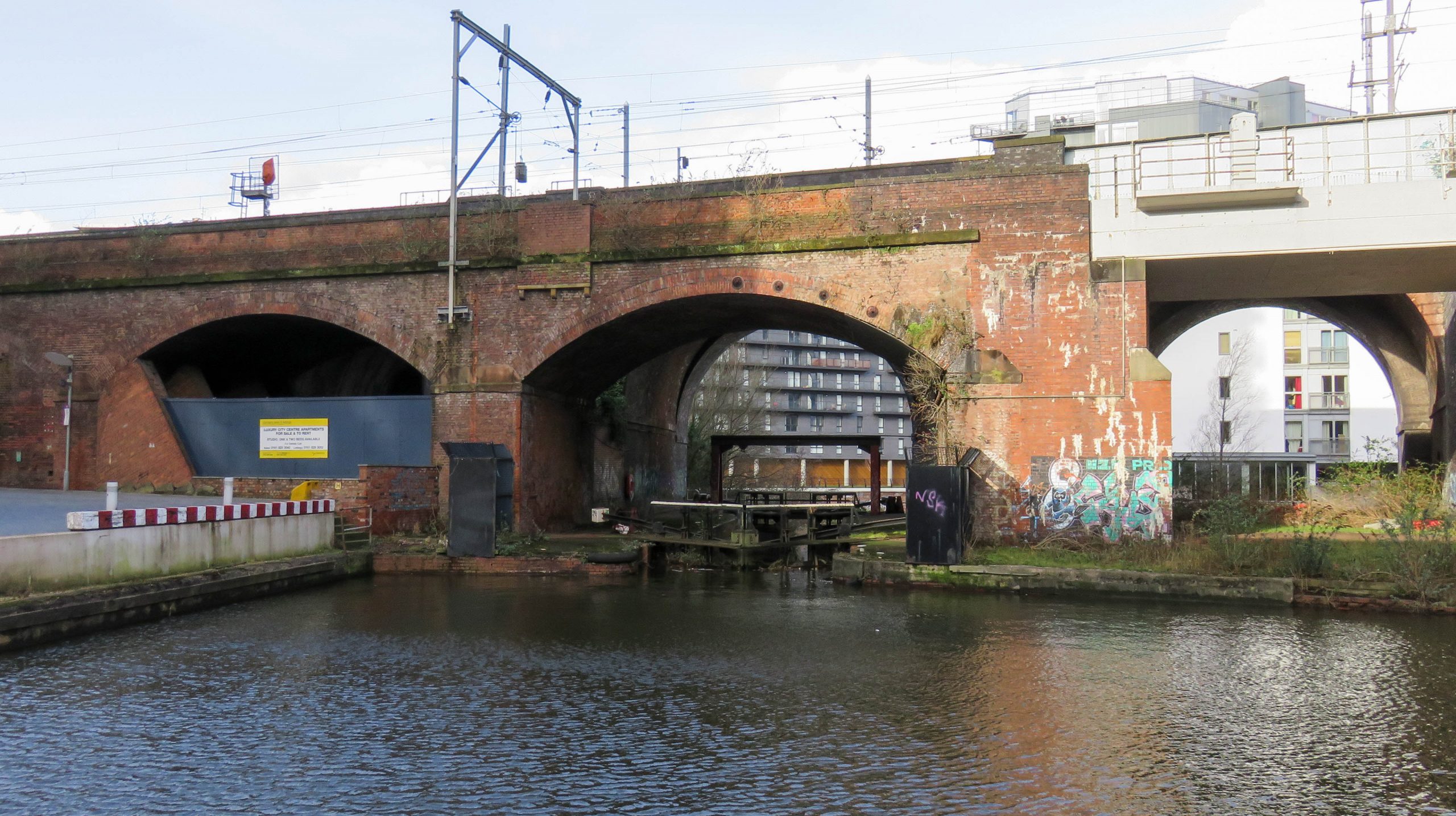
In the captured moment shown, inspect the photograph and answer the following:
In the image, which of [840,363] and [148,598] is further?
[840,363]

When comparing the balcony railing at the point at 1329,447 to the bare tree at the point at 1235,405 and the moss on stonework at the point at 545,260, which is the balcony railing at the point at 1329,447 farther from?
the moss on stonework at the point at 545,260

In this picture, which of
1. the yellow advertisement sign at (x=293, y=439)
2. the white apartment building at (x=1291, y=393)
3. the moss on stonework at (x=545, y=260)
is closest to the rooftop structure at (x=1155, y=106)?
the white apartment building at (x=1291, y=393)

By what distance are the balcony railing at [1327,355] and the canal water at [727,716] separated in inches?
1869

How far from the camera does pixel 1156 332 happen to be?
2556cm

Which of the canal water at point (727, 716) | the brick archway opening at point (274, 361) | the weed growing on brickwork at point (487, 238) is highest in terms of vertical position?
the weed growing on brickwork at point (487, 238)

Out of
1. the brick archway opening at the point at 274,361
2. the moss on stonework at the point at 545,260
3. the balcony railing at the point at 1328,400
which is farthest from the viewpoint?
the balcony railing at the point at 1328,400

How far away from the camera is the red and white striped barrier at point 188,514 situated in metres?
10.9

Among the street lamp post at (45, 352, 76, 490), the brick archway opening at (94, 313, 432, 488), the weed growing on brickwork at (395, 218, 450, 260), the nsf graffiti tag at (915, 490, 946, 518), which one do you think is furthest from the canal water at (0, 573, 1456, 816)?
the street lamp post at (45, 352, 76, 490)

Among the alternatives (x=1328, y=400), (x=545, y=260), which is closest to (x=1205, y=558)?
(x=545, y=260)

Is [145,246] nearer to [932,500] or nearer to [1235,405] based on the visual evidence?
[932,500]

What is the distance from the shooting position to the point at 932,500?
49.9 ft

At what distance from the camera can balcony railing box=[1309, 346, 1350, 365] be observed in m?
53.3

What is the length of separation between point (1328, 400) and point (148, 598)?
54690 millimetres

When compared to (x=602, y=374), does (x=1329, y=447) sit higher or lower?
lower
